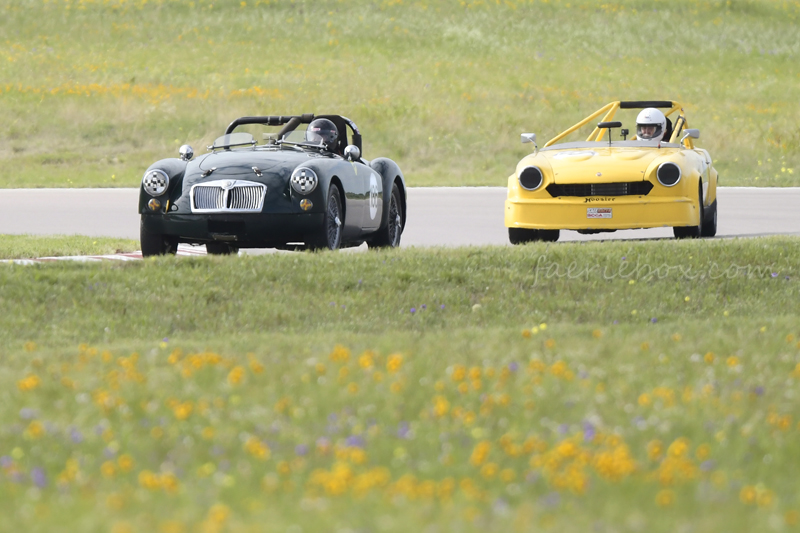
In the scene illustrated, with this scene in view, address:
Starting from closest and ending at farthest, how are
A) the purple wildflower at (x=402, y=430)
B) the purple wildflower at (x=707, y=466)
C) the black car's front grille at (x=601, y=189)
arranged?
1. the purple wildflower at (x=707, y=466)
2. the purple wildflower at (x=402, y=430)
3. the black car's front grille at (x=601, y=189)

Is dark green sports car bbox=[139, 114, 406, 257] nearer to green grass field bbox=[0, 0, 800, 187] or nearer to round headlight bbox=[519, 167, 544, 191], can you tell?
round headlight bbox=[519, 167, 544, 191]

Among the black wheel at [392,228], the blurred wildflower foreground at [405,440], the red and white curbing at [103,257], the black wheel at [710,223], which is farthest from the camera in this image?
the black wheel at [710,223]

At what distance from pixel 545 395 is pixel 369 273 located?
4927 mm

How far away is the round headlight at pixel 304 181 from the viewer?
34.9 ft

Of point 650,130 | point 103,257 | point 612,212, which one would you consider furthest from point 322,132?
point 650,130

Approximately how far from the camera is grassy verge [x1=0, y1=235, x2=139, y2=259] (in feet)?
41.1

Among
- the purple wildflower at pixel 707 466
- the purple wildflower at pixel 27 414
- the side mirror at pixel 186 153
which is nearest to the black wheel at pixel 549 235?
the side mirror at pixel 186 153

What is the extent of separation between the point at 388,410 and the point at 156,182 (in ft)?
20.3

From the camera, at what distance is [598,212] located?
11812 mm

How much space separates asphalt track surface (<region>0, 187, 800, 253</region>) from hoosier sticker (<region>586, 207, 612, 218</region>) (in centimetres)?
147

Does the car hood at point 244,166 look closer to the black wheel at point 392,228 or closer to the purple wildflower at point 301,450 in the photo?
the black wheel at point 392,228

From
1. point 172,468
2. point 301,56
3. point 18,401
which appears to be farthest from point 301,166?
point 301,56

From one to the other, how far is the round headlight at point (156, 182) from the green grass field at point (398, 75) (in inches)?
560

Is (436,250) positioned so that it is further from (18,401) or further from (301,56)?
(301,56)
